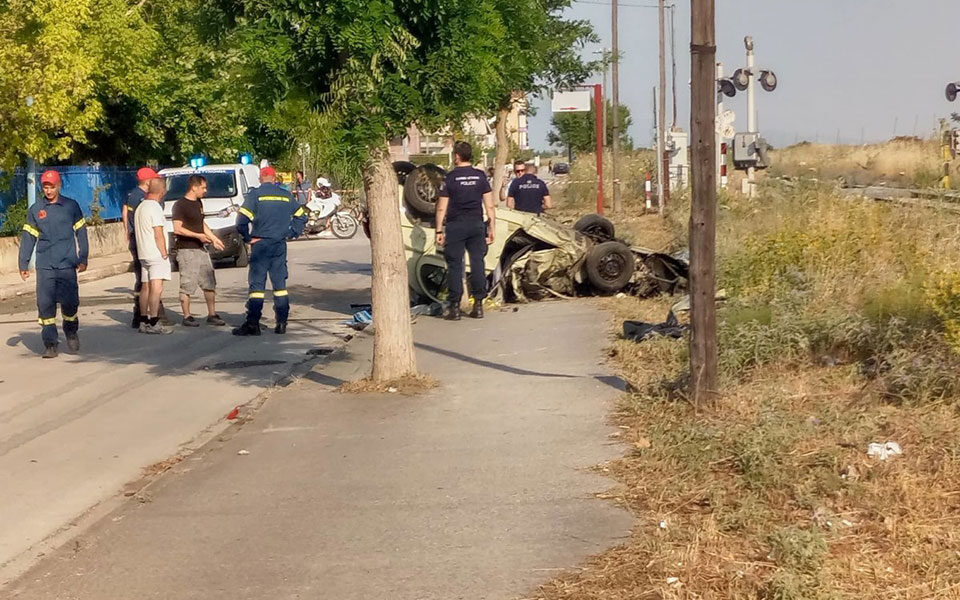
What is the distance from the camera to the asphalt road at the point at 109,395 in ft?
24.1

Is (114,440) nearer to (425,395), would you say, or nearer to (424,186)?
(425,395)

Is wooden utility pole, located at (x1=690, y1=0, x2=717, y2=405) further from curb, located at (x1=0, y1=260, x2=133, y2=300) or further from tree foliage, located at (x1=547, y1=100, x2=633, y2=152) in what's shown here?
tree foliage, located at (x1=547, y1=100, x2=633, y2=152)

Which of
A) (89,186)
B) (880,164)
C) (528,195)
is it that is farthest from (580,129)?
(528,195)

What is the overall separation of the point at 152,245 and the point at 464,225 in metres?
3.81

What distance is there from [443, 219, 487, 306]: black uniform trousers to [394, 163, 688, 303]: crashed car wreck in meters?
1.02

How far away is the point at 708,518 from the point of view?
5488mm

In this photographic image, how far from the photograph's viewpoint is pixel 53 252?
501 inches

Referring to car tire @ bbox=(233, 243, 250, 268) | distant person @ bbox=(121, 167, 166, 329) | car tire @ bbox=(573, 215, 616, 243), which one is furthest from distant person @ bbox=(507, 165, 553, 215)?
car tire @ bbox=(233, 243, 250, 268)

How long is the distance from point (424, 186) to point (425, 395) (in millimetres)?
6293

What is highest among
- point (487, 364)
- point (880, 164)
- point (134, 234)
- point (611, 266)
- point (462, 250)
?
point (880, 164)

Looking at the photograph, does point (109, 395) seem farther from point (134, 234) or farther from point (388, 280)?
point (134, 234)

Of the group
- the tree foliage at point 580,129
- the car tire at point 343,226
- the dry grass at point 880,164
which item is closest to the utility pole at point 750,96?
the dry grass at point 880,164

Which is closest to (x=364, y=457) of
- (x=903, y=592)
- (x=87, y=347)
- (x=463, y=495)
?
(x=463, y=495)

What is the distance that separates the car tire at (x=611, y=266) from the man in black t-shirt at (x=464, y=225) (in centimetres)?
164
